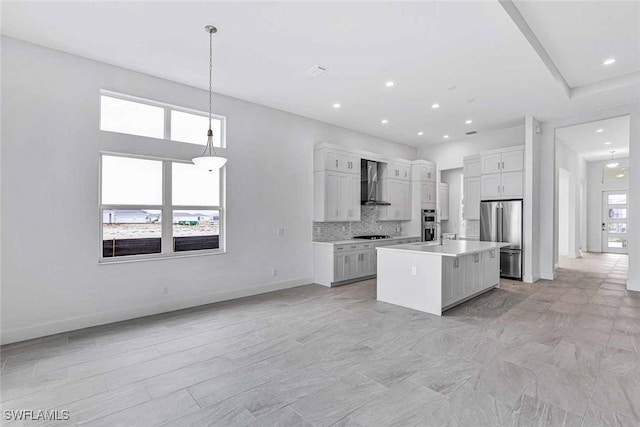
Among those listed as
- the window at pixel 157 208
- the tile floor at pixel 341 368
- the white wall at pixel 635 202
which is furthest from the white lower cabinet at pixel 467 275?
the window at pixel 157 208

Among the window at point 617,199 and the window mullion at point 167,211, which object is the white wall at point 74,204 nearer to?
the window mullion at point 167,211

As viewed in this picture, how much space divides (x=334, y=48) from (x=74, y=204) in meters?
3.63

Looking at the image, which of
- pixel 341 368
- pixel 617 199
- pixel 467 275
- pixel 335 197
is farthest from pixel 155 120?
pixel 617 199

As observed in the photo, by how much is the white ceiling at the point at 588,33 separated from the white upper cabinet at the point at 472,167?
2.91 meters

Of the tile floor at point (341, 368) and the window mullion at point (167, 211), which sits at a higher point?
the window mullion at point (167, 211)

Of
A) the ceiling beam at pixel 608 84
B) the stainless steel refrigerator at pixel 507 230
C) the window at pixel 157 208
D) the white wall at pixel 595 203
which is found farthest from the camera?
the white wall at pixel 595 203

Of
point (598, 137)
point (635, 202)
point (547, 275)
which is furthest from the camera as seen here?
point (598, 137)

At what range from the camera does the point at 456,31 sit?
331cm

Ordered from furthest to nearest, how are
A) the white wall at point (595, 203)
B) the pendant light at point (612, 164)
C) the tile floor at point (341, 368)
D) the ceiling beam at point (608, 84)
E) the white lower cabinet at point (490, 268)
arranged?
the white wall at point (595, 203) < the pendant light at point (612, 164) < the white lower cabinet at point (490, 268) < the ceiling beam at point (608, 84) < the tile floor at point (341, 368)

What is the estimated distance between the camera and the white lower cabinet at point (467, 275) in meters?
4.42

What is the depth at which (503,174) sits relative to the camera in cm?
678

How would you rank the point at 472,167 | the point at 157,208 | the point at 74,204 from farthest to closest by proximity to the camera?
the point at 472,167 < the point at 157,208 < the point at 74,204

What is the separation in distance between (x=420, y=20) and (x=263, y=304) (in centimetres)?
418

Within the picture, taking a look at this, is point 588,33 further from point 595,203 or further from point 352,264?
point 595,203
